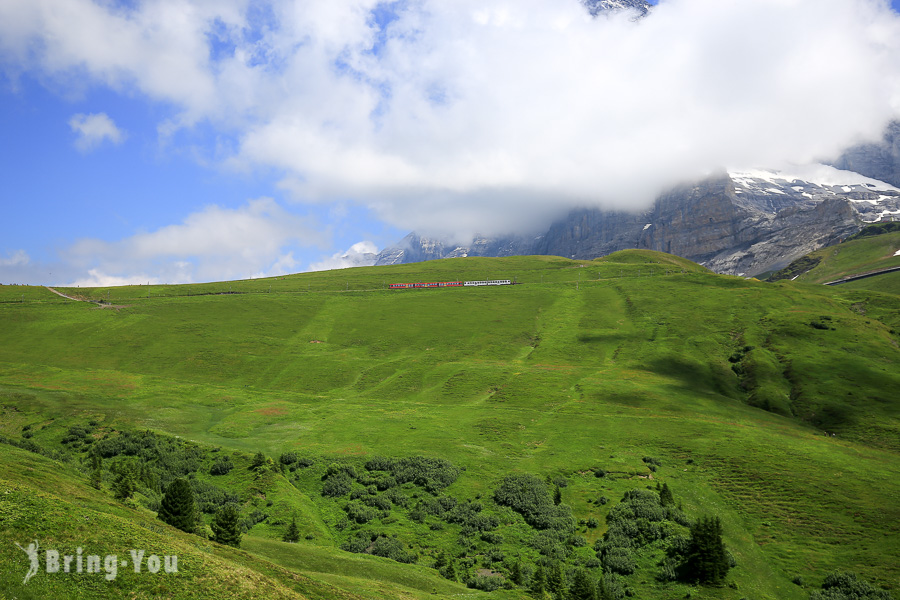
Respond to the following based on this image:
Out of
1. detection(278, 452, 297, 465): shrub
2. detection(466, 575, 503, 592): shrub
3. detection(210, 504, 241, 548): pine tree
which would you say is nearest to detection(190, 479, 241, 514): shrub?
detection(278, 452, 297, 465): shrub

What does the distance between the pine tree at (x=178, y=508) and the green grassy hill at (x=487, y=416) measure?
3347mm

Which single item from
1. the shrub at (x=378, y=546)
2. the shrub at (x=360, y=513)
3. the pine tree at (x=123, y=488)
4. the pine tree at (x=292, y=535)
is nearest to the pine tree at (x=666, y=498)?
the shrub at (x=378, y=546)

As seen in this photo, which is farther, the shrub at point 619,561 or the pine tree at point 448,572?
the shrub at point 619,561

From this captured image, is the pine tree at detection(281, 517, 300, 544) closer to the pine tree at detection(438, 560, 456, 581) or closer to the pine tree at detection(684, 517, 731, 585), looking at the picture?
the pine tree at detection(438, 560, 456, 581)

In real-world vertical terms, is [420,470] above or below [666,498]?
above

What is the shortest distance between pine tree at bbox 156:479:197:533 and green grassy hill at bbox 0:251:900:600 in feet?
11.0

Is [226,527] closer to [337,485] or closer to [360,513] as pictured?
[360,513]

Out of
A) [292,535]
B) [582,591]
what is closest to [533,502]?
[582,591]

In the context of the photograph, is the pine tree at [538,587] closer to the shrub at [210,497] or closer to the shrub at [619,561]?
the shrub at [619,561]

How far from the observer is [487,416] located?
104 meters

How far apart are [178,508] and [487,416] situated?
7070 cm

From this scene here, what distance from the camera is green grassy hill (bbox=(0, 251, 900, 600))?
182 ft

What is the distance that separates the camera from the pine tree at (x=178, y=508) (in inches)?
1531

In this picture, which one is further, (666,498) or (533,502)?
(533,502)
